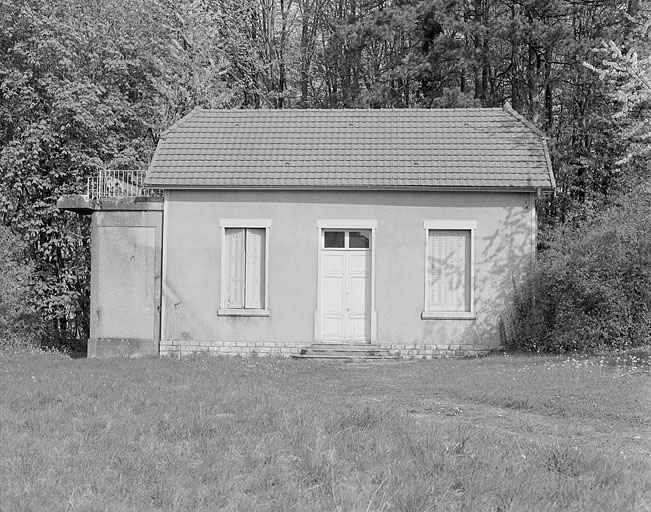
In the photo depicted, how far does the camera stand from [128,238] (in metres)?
18.5

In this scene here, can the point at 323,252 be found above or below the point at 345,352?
above

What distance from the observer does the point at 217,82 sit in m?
30.1

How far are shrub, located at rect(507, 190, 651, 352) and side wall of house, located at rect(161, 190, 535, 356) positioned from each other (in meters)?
0.76

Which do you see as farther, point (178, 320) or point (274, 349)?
point (178, 320)

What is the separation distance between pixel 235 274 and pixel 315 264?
1.79m

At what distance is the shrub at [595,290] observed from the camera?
1625cm

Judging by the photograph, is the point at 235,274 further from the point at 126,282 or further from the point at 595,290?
the point at 595,290

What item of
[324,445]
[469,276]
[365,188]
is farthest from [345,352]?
[324,445]

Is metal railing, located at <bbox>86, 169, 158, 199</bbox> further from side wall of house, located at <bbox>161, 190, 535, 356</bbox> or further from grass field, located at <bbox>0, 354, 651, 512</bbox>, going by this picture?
grass field, located at <bbox>0, 354, 651, 512</bbox>

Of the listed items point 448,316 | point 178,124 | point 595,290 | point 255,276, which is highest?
point 178,124

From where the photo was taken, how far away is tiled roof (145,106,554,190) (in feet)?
58.9

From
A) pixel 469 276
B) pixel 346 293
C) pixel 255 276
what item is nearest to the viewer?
pixel 469 276

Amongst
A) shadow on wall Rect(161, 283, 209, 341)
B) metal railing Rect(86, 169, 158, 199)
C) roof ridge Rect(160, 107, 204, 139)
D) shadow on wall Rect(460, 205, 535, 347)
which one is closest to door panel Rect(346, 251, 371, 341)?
shadow on wall Rect(460, 205, 535, 347)

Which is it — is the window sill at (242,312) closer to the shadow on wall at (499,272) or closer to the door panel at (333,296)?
the door panel at (333,296)
